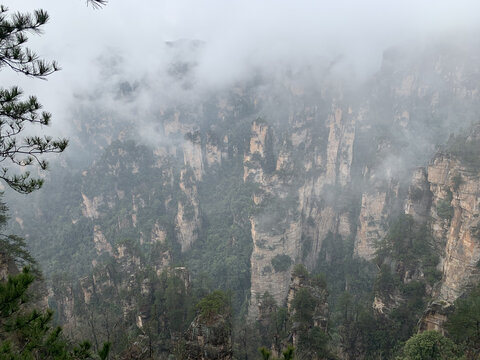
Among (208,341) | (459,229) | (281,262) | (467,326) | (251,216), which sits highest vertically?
(251,216)

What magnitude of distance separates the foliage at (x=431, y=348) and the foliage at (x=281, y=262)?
2722cm

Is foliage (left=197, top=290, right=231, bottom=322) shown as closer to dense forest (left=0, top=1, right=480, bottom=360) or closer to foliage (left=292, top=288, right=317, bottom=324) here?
dense forest (left=0, top=1, right=480, bottom=360)

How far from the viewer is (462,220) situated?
72.0ft

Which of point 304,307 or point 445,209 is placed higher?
point 445,209

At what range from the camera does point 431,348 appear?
50.5 feet

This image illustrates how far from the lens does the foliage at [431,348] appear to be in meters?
15.2

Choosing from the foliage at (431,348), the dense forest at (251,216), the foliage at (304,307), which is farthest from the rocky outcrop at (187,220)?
the foliage at (431,348)

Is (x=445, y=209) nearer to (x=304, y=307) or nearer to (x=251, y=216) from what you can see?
(x=304, y=307)

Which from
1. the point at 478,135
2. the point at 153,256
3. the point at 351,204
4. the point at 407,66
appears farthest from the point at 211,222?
the point at 407,66

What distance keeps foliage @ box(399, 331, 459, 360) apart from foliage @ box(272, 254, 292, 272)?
27218 mm

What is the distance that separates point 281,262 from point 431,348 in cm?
2812

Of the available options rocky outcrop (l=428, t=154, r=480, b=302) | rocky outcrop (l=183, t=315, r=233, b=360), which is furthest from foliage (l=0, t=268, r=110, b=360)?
rocky outcrop (l=428, t=154, r=480, b=302)

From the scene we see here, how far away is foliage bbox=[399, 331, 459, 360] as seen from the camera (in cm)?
1520

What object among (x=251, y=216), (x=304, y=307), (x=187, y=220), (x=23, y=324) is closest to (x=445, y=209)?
(x=304, y=307)
